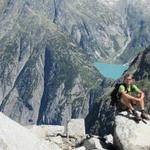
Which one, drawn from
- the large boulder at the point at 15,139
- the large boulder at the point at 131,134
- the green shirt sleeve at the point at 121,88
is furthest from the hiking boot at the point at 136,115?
the large boulder at the point at 15,139

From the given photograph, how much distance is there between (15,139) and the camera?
81.9 feet

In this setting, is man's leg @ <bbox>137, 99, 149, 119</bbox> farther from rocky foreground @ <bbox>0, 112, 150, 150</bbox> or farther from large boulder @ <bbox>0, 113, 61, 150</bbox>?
large boulder @ <bbox>0, 113, 61, 150</bbox>

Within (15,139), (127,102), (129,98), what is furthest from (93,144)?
(15,139)

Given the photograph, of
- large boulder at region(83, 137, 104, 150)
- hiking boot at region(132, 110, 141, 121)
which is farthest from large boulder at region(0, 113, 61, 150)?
hiking boot at region(132, 110, 141, 121)

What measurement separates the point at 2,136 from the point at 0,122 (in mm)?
1693

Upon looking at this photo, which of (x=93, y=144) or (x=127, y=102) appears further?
(x=127, y=102)

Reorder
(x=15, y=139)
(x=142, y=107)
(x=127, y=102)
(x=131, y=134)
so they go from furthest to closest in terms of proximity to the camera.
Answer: (x=127, y=102)
(x=142, y=107)
(x=131, y=134)
(x=15, y=139)

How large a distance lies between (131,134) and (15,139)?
21.9 feet

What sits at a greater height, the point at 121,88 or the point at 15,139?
the point at 121,88

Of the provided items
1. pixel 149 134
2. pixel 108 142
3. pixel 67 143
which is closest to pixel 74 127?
pixel 67 143

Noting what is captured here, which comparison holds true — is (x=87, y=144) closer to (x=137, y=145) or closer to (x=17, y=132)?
(x=137, y=145)

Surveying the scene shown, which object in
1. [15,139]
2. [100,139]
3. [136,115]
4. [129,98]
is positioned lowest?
[100,139]

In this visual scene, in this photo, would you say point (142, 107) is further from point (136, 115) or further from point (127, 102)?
point (127, 102)

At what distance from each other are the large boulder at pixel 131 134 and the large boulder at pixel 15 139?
3.78 m
